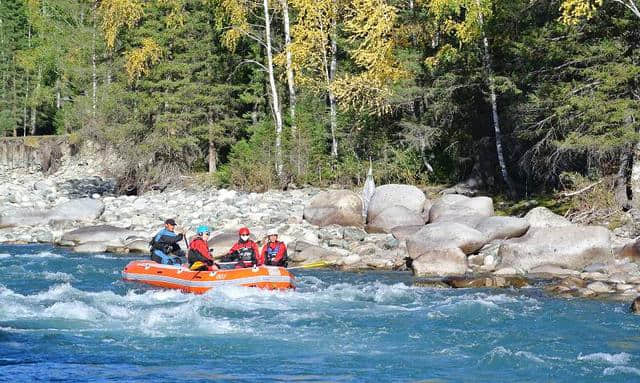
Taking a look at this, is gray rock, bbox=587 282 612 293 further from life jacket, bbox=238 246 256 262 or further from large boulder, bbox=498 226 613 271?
life jacket, bbox=238 246 256 262

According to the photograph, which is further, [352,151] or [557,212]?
[352,151]

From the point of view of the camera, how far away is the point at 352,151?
88.1ft

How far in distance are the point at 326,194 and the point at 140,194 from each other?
1020 cm

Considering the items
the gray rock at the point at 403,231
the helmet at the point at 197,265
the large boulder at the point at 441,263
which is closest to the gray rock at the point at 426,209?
the gray rock at the point at 403,231

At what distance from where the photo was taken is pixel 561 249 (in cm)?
1575

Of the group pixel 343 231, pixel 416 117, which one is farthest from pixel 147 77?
pixel 343 231

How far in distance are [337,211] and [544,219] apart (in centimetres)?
533

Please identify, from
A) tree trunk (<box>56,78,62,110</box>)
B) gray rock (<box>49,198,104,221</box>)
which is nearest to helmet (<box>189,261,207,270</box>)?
gray rock (<box>49,198,104,221</box>)

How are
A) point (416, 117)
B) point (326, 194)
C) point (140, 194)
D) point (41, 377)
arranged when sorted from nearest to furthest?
point (41, 377), point (326, 194), point (416, 117), point (140, 194)

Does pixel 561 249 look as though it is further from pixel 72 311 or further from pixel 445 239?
pixel 72 311

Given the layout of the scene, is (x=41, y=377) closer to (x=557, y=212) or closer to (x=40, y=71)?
(x=557, y=212)

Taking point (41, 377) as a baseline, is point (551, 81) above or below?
above

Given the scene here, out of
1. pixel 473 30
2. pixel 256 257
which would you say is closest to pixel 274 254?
pixel 256 257

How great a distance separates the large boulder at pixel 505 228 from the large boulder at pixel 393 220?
2594 mm
